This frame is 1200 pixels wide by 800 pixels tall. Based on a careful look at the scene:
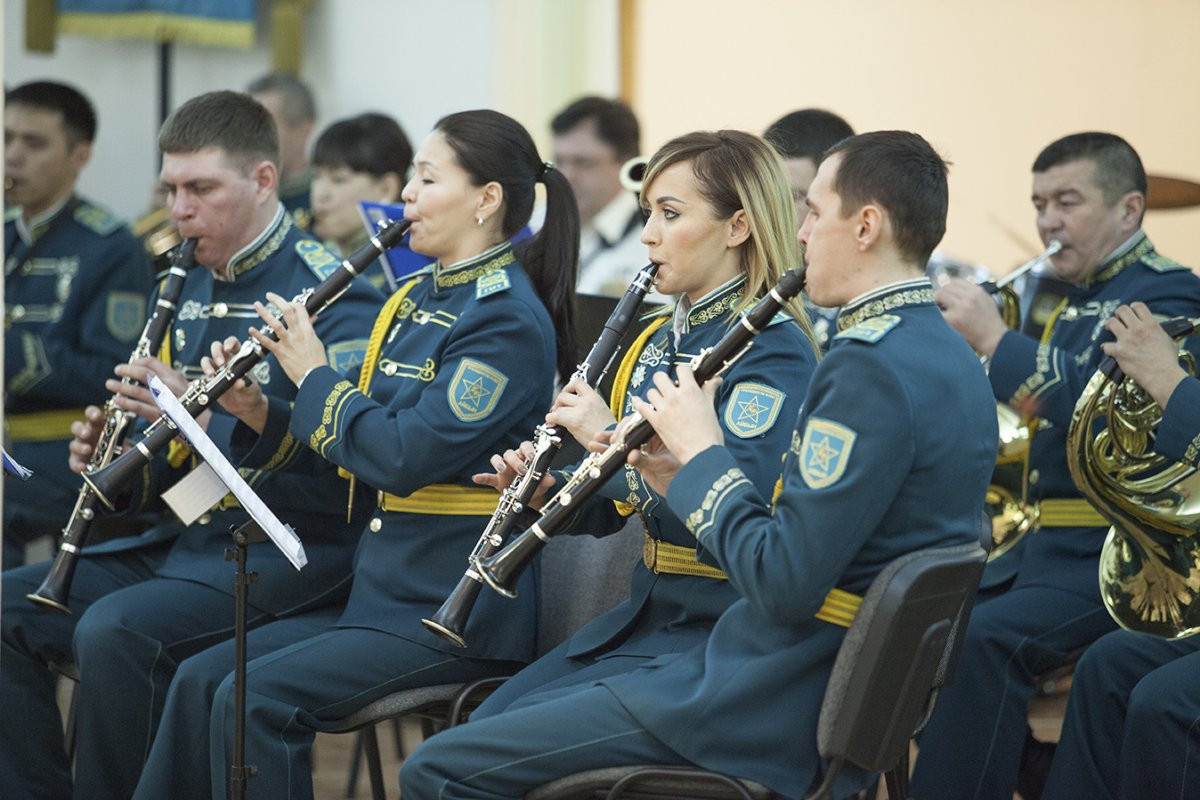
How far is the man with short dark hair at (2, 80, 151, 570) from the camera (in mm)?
4391

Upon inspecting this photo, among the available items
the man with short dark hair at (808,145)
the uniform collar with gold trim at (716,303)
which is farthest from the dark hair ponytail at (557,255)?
the man with short dark hair at (808,145)

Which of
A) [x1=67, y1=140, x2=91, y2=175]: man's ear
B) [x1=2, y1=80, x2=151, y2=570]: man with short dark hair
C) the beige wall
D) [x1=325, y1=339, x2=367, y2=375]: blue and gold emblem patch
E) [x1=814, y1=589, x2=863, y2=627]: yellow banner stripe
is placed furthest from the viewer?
the beige wall

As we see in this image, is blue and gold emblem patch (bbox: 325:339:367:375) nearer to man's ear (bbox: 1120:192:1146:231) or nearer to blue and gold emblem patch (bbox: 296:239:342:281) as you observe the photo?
blue and gold emblem patch (bbox: 296:239:342:281)

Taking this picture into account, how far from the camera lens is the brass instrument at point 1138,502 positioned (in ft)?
9.69

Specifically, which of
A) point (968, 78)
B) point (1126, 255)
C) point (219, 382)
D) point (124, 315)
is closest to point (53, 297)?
point (124, 315)

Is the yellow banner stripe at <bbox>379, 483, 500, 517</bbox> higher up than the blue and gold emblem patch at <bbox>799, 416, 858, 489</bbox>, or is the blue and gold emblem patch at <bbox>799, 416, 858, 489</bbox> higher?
the blue and gold emblem patch at <bbox>799, 416, 858, 489</bbox>

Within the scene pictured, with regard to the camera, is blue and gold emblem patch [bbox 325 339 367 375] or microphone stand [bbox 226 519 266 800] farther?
blue and gold emblem patch [bbox 325 339 367 375]

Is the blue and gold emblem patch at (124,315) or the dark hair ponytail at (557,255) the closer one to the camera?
the dark hair ponytail at (557,255)

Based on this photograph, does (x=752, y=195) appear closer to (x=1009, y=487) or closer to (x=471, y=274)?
(x=471, y=274)

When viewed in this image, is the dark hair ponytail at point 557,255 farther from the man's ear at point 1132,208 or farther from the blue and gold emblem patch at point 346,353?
the man's ear at point 1132,208

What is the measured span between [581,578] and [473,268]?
66 centimetres

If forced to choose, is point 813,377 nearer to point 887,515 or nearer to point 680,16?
point 887,515

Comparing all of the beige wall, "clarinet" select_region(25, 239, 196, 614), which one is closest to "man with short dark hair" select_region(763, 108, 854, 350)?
"clarinet" select_region(25, 239, 196, 614)

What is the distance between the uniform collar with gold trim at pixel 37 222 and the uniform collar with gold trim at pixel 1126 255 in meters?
3.04
